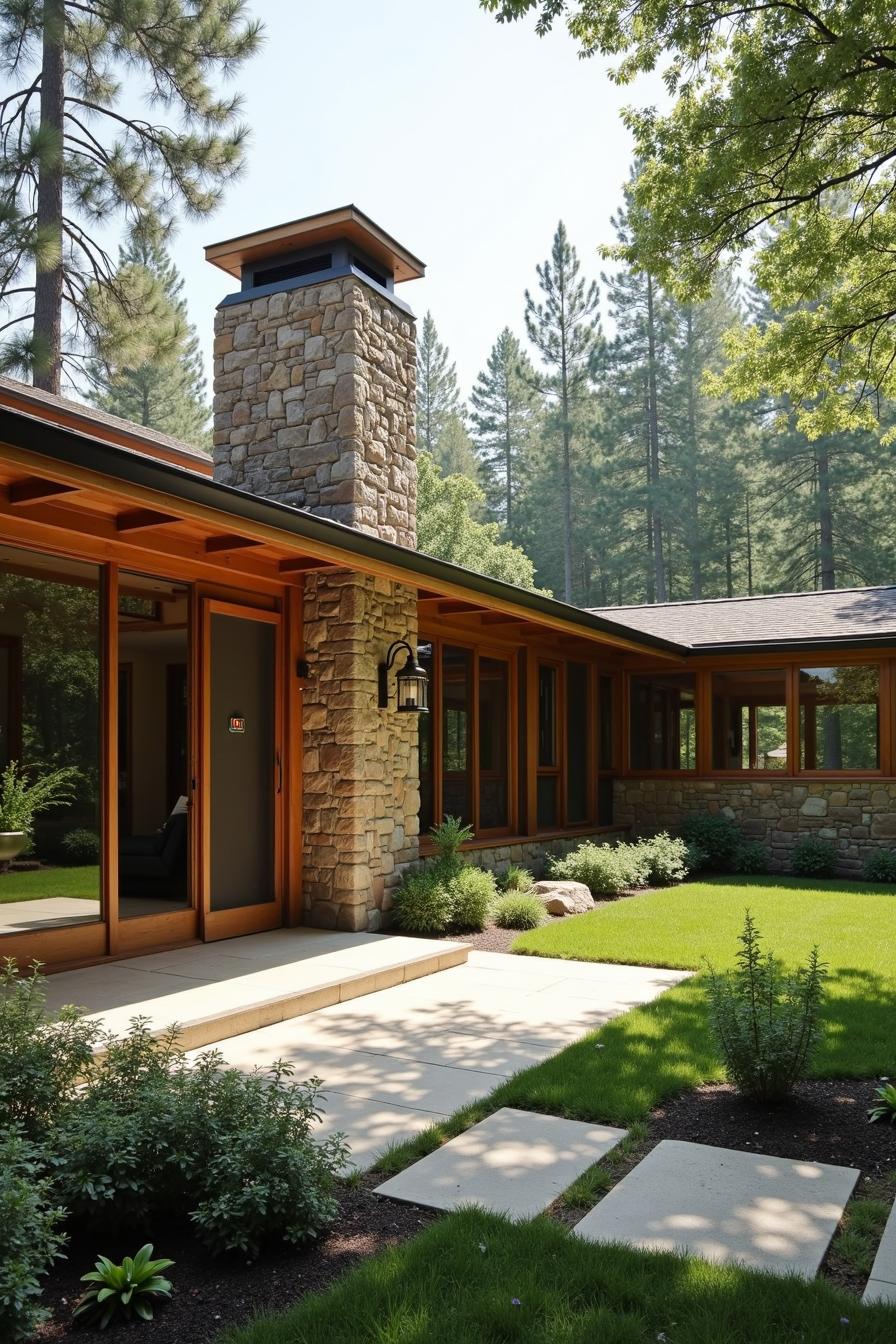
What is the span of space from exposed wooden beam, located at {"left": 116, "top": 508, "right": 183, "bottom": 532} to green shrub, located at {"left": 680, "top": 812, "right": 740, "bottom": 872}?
8.27m

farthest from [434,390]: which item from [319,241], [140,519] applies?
[140,519]

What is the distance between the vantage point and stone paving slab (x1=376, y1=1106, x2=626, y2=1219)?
3092 mm

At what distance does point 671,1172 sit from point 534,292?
88.3 feet

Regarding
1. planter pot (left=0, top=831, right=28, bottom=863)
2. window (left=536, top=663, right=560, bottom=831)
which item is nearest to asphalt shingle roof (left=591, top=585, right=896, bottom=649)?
window (left=536, top=663, right=560, bottom=831)

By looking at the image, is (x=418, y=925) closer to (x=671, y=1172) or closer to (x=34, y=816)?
(x=34, y=816)

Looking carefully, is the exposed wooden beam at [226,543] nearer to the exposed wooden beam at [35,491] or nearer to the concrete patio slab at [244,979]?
the exposed wooden beam at [35,491]

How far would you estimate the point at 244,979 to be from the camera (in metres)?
5.60

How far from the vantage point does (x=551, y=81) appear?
7574mm

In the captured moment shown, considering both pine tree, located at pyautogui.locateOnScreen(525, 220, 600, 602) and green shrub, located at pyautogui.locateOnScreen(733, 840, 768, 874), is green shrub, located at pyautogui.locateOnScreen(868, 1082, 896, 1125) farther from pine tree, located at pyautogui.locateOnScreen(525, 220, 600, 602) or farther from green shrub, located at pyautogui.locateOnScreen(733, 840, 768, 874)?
pine tree, located at pyautogui.locateOnScreen(525, 220, 600, 602)

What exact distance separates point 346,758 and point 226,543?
1803mm

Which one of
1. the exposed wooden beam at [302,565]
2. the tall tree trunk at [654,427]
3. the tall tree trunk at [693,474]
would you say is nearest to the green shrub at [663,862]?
the exposed wooden beam at [302,565]

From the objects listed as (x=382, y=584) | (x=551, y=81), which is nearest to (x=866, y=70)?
(x=551, y=81)

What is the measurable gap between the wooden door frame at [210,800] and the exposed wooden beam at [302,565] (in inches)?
13.4

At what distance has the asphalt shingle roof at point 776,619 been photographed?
12016 mm
